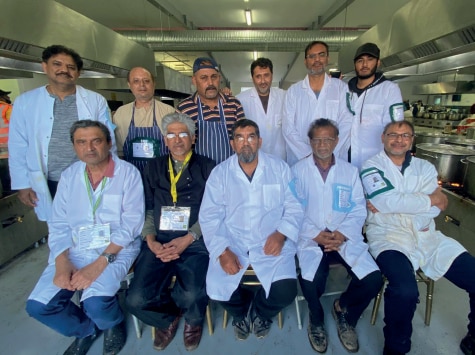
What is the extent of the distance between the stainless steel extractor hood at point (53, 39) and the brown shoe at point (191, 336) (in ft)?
7.61

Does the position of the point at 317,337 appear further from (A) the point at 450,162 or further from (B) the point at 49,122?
(A) the point at 450,162

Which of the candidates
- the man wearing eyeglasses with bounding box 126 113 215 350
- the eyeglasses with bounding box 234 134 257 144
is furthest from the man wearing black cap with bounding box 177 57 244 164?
the eyeglasses with bounding box 234 134 257 144

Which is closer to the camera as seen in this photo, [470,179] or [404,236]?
[404,236]

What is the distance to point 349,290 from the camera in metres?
1.58

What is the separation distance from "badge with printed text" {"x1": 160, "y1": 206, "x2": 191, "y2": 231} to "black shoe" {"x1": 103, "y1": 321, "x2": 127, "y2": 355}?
0.64 m

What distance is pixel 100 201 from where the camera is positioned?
1.54 meters

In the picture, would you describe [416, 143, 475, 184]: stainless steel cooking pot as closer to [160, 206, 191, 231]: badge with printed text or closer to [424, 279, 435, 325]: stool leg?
[424, 279, 435, 325]: stool leg

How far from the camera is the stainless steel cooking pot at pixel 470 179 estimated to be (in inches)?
87.0

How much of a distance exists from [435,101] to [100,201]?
399 inches

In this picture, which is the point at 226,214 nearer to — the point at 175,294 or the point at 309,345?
the point at 175,294

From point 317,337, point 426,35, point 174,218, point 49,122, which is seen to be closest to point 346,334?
point 317,337

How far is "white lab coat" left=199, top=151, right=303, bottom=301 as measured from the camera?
61.7 inches

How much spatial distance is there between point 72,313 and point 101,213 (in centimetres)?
54

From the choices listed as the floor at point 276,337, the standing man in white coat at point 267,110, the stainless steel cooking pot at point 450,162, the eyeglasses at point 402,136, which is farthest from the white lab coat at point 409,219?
the stainless steel cooking pot at point 450,162
